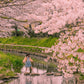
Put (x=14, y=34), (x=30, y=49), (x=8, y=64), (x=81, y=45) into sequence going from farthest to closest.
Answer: (x=14, y=34) < (x=30, y=49) < (x=8, y=64) < (x=81, y=45)

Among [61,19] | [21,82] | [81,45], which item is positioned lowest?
[21,82]

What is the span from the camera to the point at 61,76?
16.1 metres

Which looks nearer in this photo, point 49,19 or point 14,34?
point 49,19

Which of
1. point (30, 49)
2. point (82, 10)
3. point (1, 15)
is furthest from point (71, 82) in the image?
point (30, 49)

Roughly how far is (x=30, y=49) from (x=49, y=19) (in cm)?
1924

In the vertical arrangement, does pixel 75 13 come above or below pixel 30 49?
above

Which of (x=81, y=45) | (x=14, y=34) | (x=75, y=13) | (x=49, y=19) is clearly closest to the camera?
(x=81, y=45)

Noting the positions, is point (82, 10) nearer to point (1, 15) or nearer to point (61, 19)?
point (61, 19)

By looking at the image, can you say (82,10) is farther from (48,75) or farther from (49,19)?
(48,75)

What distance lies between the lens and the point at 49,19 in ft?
50.6

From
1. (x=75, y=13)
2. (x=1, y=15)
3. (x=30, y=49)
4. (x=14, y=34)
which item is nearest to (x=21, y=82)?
(x=1, y=15)

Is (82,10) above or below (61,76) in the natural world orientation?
above

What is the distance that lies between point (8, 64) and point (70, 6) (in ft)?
27.2

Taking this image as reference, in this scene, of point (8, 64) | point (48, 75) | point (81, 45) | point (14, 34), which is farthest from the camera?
point (14, 34)
